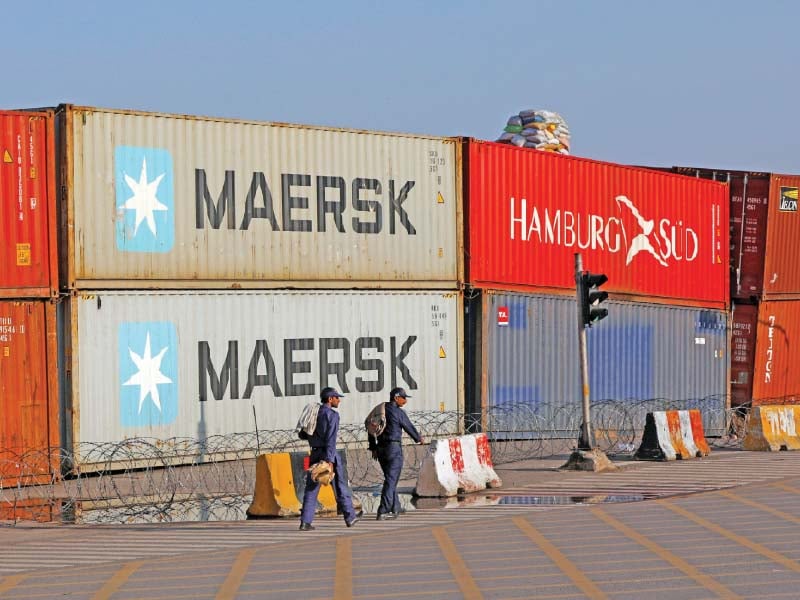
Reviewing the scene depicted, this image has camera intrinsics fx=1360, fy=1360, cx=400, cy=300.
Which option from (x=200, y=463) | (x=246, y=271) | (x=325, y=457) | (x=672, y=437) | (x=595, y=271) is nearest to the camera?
(x=325, y=457)

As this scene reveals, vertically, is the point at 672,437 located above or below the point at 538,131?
below

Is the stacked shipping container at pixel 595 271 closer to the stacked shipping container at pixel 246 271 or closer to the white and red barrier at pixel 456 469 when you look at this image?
the stacked shipping container at pixel 246 271

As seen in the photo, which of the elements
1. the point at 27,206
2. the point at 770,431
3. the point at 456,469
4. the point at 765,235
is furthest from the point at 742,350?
the point at 27,206

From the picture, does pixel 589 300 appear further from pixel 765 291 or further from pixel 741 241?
pixel 741 241

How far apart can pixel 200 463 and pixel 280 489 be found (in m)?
6.36

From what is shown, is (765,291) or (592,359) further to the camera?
(765,291)

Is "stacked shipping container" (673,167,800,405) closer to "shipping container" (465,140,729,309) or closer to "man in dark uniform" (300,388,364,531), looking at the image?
"shipping container" (465,140,729,309)

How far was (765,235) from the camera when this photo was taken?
3394 cm

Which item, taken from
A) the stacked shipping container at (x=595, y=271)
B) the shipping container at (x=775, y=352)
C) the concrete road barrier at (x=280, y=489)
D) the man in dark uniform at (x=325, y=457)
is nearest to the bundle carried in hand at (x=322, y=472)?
the man in dark uniform at (x=325, y=457)

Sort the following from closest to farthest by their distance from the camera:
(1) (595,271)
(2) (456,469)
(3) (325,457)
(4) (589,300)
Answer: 1. (3) (325,457)
2. (2) (456,469)
3. (4) (589,300)
4. (1) (595,271)

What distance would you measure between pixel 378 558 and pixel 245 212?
11.8 meters

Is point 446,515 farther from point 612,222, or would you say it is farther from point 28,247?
point 612,222

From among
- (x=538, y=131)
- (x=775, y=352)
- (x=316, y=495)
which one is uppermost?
(x=538, y=131)

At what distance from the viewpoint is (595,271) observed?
3036 centimetres
